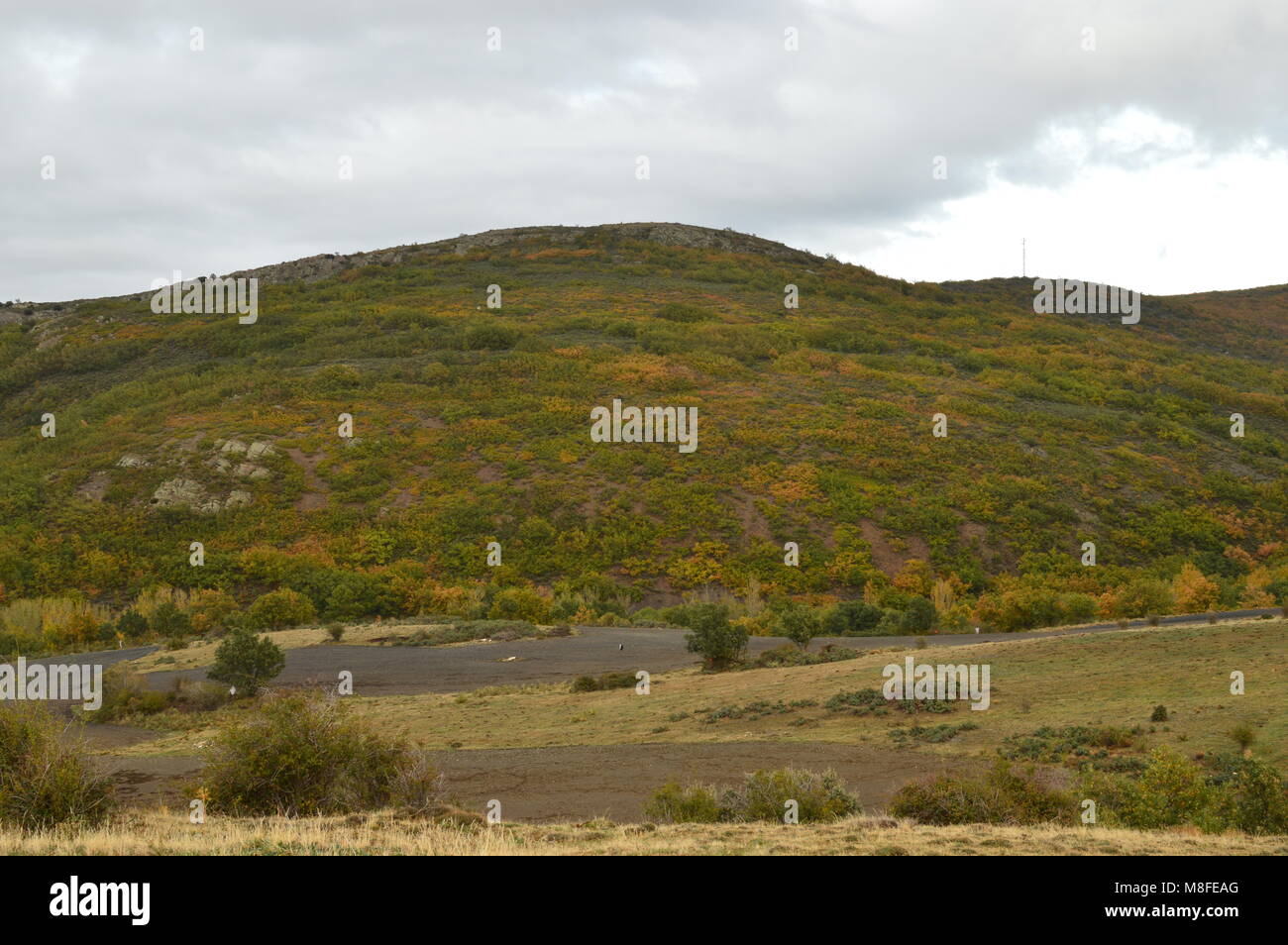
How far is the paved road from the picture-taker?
29.7 metres

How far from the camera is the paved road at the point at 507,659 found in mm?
29703

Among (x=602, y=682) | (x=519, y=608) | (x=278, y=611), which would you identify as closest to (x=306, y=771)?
(x=602, y=682)

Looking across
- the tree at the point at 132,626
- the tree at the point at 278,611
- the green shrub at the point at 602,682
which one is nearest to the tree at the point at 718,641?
the green shrub at the point at 602,682

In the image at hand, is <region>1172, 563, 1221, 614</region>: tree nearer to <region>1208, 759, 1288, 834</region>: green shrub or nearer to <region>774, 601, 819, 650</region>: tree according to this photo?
<region>774, 601, 819, 650</region>: tree

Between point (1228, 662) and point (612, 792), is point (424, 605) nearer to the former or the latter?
point (612, 792)

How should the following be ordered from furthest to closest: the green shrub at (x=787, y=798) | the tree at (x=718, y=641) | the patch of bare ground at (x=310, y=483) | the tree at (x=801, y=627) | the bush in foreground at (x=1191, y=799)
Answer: the patch of bare ground at (x=310, y=483) → the tree at (x=801, y=627) → the tree at (x=718, y=641) → the green shrub at (x=787, y=798) → the bush in foreground at (x=1191, y=799)

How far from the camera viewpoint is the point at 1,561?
149 ft

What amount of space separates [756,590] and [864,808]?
28.2 m

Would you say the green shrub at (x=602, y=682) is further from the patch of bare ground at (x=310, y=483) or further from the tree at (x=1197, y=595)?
the patch of bare ground at (x=310, y=483)

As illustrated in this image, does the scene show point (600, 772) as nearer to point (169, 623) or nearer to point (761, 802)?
point (761, 802)

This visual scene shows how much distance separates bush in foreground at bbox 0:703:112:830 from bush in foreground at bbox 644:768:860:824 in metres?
7.03

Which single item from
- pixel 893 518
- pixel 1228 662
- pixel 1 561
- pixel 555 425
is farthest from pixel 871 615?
pixel 1 561

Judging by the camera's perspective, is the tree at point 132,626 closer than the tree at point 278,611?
Yes

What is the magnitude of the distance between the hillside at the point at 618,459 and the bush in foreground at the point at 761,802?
24.1 meters
